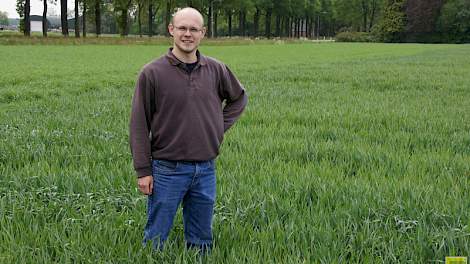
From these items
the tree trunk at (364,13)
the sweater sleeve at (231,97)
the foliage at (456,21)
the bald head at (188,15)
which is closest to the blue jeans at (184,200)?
the sweater sleeve at (231,97)

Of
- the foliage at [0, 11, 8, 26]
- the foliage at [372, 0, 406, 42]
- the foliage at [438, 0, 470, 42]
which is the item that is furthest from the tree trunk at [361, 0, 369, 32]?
the foliage at [0, 11, 8, 26]

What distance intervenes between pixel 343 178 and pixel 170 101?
87.9 inches

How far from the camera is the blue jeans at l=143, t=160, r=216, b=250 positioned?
2602mm

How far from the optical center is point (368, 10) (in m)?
100

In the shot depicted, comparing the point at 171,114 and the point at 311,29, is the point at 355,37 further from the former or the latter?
the point at 171,114

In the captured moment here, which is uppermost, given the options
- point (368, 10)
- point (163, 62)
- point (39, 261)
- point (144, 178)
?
point (368, 10)

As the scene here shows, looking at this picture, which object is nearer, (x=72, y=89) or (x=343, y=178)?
(x=343, y=178)

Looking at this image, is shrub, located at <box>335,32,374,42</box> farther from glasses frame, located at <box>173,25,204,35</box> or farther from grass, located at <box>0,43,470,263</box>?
glasses frame, located at <box>173,25,204,35</box>

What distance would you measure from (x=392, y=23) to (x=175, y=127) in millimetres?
85391

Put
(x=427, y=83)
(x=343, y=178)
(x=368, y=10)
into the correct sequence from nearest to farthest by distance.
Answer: (x=343, y=178) → (x=427, y=83) → (x=368, y=10)

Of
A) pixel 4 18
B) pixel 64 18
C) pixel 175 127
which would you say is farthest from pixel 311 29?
pixel 175 127

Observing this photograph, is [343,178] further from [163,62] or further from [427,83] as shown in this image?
[427,83]

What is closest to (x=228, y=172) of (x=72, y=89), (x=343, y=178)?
(x=343, y=178)

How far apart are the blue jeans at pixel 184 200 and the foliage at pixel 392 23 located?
276 ft
